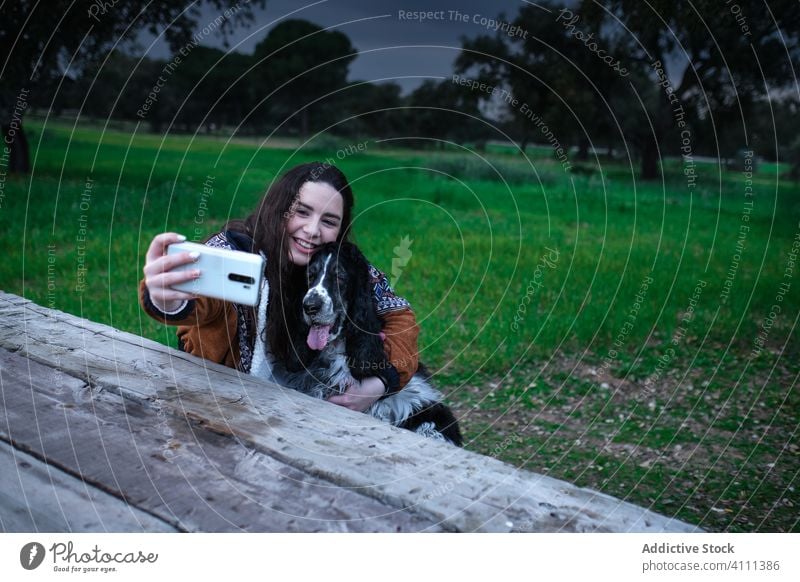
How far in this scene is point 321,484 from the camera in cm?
170

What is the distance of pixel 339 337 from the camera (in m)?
2.83

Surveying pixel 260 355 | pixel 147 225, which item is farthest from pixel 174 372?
pixel 147 225

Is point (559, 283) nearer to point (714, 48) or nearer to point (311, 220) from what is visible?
point (714, 48)

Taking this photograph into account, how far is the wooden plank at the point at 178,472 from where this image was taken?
5.21 feet

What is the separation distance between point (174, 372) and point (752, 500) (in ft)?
9.31

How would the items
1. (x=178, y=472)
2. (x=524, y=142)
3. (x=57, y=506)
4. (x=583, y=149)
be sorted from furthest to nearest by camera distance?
(x=583, y=149) < (x=524, y=142) < (x=178, y=472) < (x=57, y=506)

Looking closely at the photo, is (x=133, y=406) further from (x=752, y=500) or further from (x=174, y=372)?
(x=752, y=500)

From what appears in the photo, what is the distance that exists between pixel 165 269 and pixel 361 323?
92 centimetres

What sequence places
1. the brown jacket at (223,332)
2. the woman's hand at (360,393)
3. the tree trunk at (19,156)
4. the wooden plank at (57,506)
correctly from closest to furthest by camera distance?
the wooden plank at (57,506) → the brown jacket at (223,332) → the woman's hand at (360,393) → the tree trunk at (19,156)

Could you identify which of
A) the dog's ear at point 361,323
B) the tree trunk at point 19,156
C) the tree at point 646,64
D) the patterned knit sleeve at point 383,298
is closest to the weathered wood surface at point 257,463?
the dog's ear at point 361,323

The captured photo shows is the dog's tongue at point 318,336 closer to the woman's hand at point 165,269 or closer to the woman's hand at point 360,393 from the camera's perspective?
the woman's hand at point 360,393

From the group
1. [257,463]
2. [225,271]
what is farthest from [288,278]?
[257,463]
